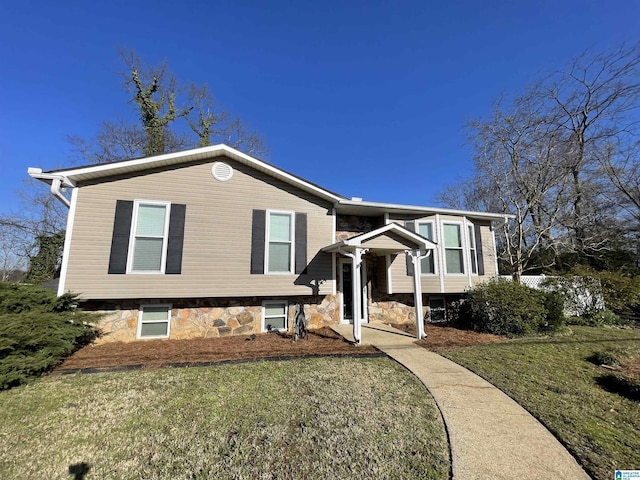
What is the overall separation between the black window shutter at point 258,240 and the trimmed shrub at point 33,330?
364 centimetres

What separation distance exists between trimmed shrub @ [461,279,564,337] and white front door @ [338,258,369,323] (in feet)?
11.2

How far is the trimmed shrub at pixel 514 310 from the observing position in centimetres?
806

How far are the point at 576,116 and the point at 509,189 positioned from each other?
7.10 meters

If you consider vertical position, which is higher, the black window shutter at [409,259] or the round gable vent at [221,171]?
the round gable vent at [221,171]

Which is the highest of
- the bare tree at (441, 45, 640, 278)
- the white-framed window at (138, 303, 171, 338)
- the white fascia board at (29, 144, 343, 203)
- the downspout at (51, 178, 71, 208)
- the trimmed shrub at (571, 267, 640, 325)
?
the bare tree at (441, 45, 640, 278)

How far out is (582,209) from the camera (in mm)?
15125

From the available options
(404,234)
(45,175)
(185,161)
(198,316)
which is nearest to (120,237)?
(45,175)

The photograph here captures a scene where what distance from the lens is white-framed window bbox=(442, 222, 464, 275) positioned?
31.9 ft

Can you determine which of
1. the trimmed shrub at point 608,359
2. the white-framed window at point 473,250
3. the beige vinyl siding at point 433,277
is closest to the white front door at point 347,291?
the beige vinyl siding at point 433,277

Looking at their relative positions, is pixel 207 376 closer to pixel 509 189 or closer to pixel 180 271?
pixel 180 271

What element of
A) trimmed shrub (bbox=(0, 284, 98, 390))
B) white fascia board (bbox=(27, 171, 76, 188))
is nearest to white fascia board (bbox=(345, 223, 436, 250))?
trimmed shrub (bbox=(0, 284, 98, 390))

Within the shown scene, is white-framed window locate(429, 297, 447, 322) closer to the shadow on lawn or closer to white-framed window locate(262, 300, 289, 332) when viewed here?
white-framed window locate(262, 300, 289, 332)

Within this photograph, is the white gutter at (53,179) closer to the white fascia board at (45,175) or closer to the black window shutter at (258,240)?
the white fascia board at (45,175)

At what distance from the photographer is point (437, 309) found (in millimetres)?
10305
